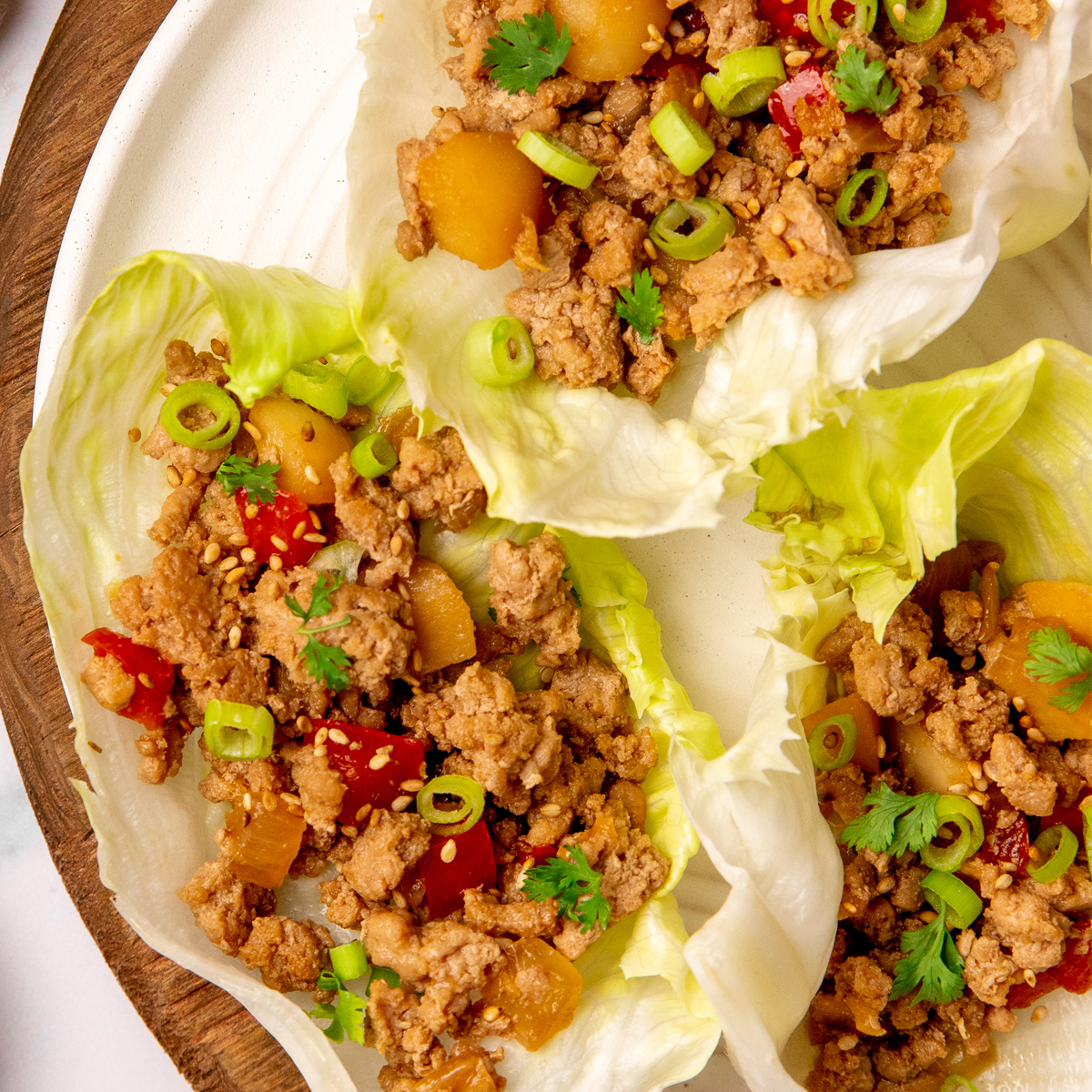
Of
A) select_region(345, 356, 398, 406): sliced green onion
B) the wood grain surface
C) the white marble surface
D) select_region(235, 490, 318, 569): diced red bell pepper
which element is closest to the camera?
select_region(235, 490, 318, 569): diced red bell pepper

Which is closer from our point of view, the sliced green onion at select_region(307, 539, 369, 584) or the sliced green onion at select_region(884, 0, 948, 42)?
the sliced green onion at select_region(884, 0, 948, 42)

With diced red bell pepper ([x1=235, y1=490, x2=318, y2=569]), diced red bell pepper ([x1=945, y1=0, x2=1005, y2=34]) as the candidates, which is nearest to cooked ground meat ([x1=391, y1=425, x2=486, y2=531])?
diced red bell pepper ([x1=235, y1=490, x2=318, y2=569])

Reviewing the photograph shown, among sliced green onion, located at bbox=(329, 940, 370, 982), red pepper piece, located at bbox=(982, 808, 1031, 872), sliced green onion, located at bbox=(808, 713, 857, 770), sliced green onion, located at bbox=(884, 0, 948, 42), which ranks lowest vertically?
red pepper piece, located at bbox=(982, 808, 1031, 872)

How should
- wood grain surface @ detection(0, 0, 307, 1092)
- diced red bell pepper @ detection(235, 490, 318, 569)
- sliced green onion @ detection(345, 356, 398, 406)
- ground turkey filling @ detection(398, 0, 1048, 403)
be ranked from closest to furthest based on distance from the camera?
1. ground turkey filling @ detection(398, 0, 1048, 403)
2. diced red bell pepper @ detection(235, 490, 318, 569)
3. sliced green onion @ detection(345, 356, 398, 406)
4. wood grain surface @ detection(0, 0, 307, 1092)

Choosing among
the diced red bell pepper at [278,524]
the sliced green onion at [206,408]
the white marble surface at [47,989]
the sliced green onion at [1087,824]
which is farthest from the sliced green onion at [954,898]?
the white marble surface at [47,989]

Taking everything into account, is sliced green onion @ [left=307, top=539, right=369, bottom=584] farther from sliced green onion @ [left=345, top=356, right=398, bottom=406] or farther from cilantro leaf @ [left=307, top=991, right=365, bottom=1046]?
cilantro leaf @ [left=307, top=991, right=365, bottom=1046]

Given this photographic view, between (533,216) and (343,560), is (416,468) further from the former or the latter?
(533,216)

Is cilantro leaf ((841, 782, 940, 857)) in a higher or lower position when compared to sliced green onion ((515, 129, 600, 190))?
lower
